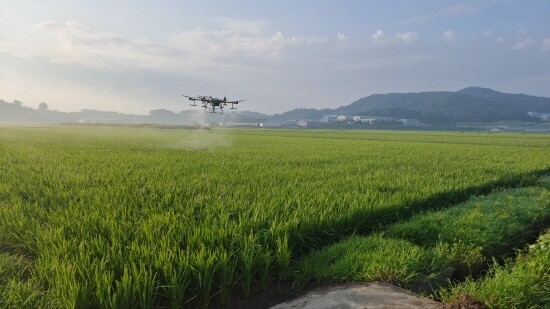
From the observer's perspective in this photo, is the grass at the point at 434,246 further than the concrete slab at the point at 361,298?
Yes

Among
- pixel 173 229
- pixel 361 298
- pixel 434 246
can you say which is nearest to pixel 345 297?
pixel 361 298

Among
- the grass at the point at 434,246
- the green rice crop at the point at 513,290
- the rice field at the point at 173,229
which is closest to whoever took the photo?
the rice field at the point at 173,229

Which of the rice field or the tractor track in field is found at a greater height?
the rice field

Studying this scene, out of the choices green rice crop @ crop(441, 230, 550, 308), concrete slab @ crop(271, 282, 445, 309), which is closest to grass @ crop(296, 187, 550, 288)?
concrete slab @ crop(271, 282, 445, 309)

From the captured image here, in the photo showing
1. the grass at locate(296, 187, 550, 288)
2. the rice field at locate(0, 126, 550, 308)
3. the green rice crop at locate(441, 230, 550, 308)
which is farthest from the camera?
the grass at locate(296, 187, 550, 288)

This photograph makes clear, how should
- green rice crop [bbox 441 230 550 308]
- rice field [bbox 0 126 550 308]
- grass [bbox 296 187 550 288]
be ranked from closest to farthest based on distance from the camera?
rice field [bbox 0 126 550 308]
green rice crop [bbox 441 230 550 308]
grass [bbox 296 187 550 288]

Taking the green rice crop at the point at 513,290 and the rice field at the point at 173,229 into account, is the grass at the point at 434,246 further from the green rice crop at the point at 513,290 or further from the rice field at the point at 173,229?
the green rice crop at the point at 513,290

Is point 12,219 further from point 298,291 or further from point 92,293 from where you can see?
point 298,291

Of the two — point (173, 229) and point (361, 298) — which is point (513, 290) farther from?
point (173, 229)

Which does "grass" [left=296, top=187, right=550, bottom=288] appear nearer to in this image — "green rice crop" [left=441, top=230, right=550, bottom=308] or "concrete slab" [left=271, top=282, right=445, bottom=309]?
"concrete slab" [left=271, top=282, right=445, bottom=309]

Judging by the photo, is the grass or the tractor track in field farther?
the grass

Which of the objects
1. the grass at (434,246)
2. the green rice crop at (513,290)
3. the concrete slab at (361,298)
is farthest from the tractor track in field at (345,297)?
the green rice crop at (513,290)
